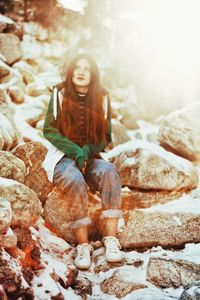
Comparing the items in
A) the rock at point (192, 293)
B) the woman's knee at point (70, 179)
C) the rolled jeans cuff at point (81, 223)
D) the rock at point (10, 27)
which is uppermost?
the rock at point (10, 27)

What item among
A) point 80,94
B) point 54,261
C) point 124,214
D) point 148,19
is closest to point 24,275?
→ point 54,261

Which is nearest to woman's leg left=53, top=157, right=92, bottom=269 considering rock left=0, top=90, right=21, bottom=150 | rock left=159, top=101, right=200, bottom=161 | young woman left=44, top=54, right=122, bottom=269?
young woman left=44, top=54, right=122, bottom=269

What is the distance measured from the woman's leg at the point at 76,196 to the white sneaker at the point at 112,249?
220 millimetres

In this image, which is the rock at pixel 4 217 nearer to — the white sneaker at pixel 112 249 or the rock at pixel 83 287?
Answer: the rock at pixel 83 287

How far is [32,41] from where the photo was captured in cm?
1077

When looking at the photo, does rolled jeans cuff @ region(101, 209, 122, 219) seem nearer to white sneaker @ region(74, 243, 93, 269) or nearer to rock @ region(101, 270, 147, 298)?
white sneaker @ region(74, 243, 93, 269)

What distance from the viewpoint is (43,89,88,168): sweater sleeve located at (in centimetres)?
345

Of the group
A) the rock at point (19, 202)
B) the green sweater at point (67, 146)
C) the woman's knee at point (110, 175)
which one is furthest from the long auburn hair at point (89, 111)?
the rock at point (19, 202)

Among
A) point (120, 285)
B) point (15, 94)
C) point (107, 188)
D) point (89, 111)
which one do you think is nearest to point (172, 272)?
point (120, 285)

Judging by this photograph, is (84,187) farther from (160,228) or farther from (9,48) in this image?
(9,48)

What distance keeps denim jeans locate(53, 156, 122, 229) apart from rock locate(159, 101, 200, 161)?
7.75 ft

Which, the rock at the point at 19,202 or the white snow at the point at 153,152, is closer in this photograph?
the rock at the point at 19,202

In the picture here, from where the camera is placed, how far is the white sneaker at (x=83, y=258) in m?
2.91

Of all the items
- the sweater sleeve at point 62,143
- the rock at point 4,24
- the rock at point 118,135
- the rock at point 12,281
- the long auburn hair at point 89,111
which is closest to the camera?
the rock at point 12,281
